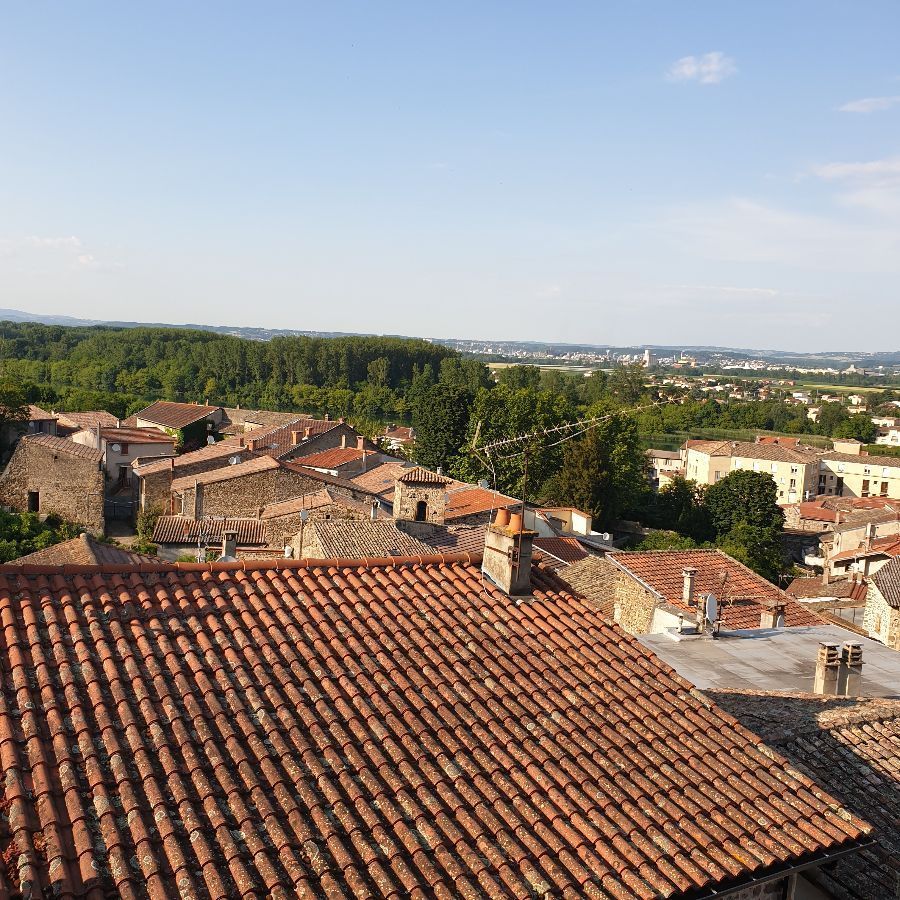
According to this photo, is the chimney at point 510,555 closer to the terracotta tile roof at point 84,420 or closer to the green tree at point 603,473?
the green tree at point 603,473

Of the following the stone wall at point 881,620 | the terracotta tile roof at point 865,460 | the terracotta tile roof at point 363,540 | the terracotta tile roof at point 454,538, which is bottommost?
the terracotta tile roof at point 865,460

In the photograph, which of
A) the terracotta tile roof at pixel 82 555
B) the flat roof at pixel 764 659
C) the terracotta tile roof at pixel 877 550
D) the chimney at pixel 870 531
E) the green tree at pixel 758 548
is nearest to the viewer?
the flat roof at pixel 764 659

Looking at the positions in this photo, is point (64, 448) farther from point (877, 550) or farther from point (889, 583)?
point (877, 550)

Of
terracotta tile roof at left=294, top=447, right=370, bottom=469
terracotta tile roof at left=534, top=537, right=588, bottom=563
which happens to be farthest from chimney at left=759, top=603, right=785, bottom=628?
terracotta tile roof at left=294, top=447, right=370, bottom=469

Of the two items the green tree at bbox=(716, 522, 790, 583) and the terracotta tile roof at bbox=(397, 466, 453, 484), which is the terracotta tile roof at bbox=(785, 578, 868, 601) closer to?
the green tree at bbox=(716, 522, 790, 583)

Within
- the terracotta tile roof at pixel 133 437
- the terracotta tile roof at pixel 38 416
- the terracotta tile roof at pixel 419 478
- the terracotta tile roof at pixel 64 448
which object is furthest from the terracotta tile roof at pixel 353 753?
the terracotta tile roof at pixel 38 416

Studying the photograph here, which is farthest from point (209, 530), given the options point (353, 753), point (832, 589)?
point (353, 753)
